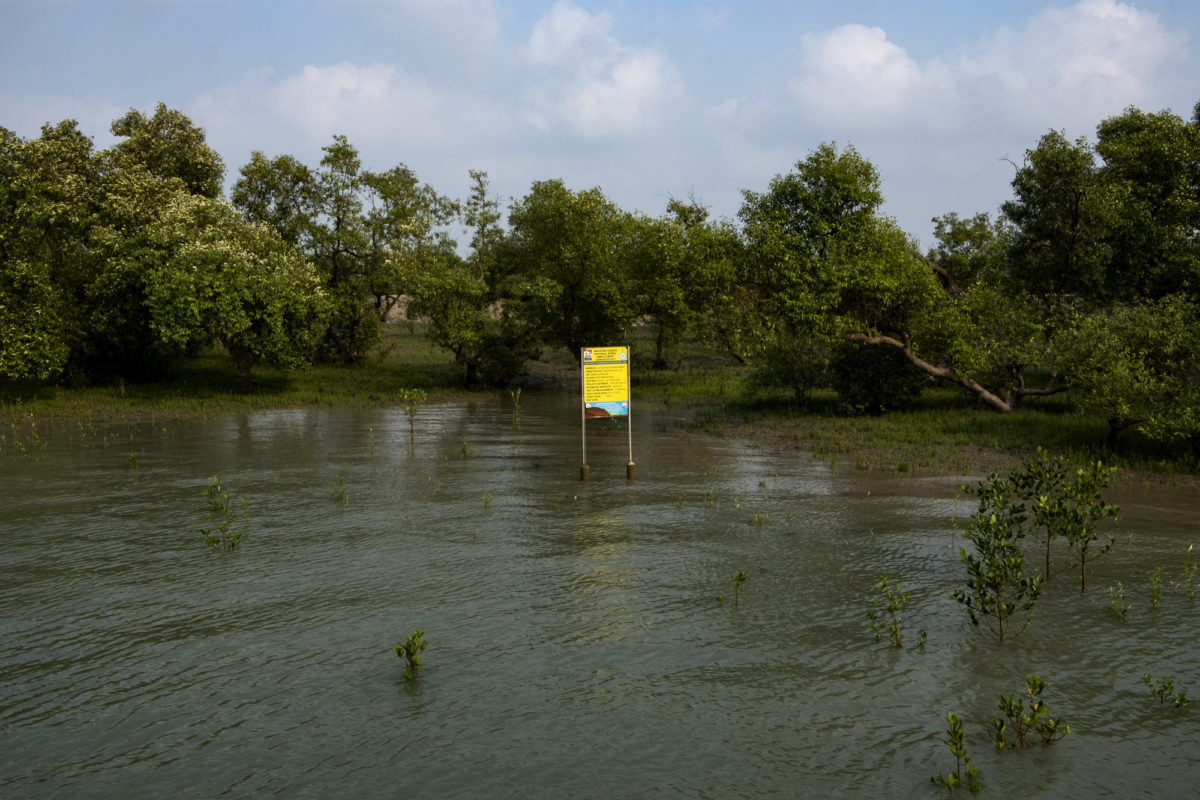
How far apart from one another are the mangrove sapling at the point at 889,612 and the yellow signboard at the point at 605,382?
7.18 m

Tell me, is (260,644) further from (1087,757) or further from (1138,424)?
(1138,424)

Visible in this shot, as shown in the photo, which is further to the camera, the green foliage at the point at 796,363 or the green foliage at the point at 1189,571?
the green foliage at the point at 796,363

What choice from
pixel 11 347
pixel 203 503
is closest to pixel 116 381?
pixel 11 347

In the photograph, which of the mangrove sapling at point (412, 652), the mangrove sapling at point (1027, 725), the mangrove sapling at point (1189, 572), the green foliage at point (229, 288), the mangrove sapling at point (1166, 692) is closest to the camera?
the mangrove sapling at point (1027, 725)

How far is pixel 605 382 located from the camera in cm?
1630

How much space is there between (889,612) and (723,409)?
22502 millimetres

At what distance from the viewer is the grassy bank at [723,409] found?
65.5ft

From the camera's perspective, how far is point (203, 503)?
14352 millimetres

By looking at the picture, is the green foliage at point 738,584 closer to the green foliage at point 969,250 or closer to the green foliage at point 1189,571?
the green foliage at point 1189,571

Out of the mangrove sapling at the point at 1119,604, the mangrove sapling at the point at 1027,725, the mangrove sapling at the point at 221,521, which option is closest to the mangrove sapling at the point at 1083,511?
the mangrove sapling at the point at 1119,604

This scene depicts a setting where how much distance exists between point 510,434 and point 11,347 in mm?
16820

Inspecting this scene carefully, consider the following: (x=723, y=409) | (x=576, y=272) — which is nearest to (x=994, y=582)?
(x=723, y=409)

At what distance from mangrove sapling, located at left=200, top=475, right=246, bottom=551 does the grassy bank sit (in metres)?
11.6

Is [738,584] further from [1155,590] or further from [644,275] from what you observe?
[644,275]
